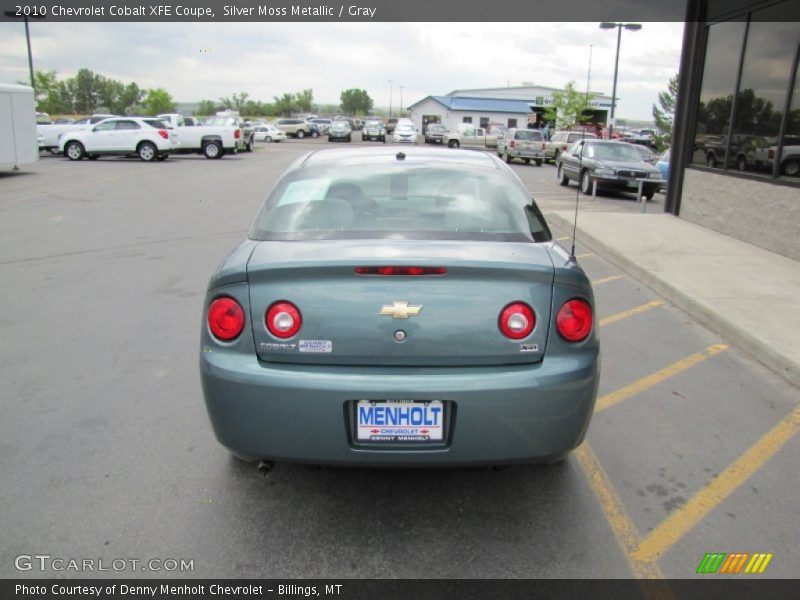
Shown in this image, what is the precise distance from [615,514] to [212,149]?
28956 mm

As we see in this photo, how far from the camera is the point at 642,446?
3.72 m

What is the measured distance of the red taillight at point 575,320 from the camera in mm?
2799

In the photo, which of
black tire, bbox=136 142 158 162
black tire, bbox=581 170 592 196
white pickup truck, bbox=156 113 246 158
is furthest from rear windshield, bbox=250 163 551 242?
white pickup truck, bbox=156 113 246 158

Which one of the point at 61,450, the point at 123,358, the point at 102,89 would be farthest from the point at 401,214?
the point at 102,89

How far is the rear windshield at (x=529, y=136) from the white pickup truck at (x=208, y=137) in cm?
1340

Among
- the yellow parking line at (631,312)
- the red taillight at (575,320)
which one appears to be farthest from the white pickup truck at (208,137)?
the red taillight at (575,320)

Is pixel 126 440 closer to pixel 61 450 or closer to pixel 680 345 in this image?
pixel 61 450

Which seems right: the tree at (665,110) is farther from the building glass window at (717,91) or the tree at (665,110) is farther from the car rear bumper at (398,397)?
the car rear bumper at (398,397)

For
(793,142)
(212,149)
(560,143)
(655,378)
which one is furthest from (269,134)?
(655,378)

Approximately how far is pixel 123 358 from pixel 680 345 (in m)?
4.63

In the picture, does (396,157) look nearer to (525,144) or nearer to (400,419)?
(400,419)

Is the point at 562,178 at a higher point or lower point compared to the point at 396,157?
lower

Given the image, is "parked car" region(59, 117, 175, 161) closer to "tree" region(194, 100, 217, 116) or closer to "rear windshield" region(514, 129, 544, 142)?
"rear windshield" region(514, 129, 544, 142)

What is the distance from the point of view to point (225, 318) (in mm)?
2803
